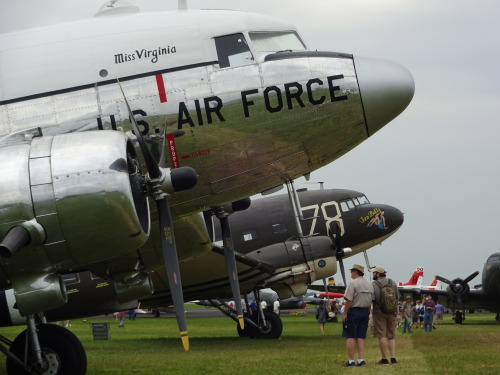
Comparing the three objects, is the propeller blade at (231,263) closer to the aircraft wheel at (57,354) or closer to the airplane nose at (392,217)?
the aircraft wheel at (57,354)

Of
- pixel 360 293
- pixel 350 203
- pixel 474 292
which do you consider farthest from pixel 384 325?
pixel 474 292

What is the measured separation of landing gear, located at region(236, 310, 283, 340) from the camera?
27.0 m

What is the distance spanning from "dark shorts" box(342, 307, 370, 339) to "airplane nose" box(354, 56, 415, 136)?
11.0 feet

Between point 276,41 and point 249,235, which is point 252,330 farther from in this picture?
point 276,41

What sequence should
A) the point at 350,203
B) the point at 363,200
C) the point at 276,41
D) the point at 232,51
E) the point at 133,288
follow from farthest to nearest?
the point at 363,200 < the point at 350,203 < the point at 276,41 < the point at 133,288 < the point at 232,51

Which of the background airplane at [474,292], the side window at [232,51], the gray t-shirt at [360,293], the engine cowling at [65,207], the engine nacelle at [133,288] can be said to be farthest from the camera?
the background airplane at [474,292]

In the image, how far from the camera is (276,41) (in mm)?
15141

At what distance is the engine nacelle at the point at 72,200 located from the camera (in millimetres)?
11992

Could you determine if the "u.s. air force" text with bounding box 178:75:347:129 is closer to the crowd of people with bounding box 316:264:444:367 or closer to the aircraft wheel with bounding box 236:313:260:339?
the crowd of people with bounding box 316:264:444:367

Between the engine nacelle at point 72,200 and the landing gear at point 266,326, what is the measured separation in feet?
49.3

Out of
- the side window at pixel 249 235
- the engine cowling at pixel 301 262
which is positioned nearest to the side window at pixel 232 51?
the engine cowling at pixel 301 262

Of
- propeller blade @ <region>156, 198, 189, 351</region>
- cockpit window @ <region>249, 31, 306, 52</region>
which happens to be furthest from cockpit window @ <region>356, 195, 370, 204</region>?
propeller blade @ <region>156, 198, 189, 351</region>

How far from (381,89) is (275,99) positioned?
159 cm

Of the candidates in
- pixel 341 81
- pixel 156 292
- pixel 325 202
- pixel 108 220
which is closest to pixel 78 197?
pixel 108 220
